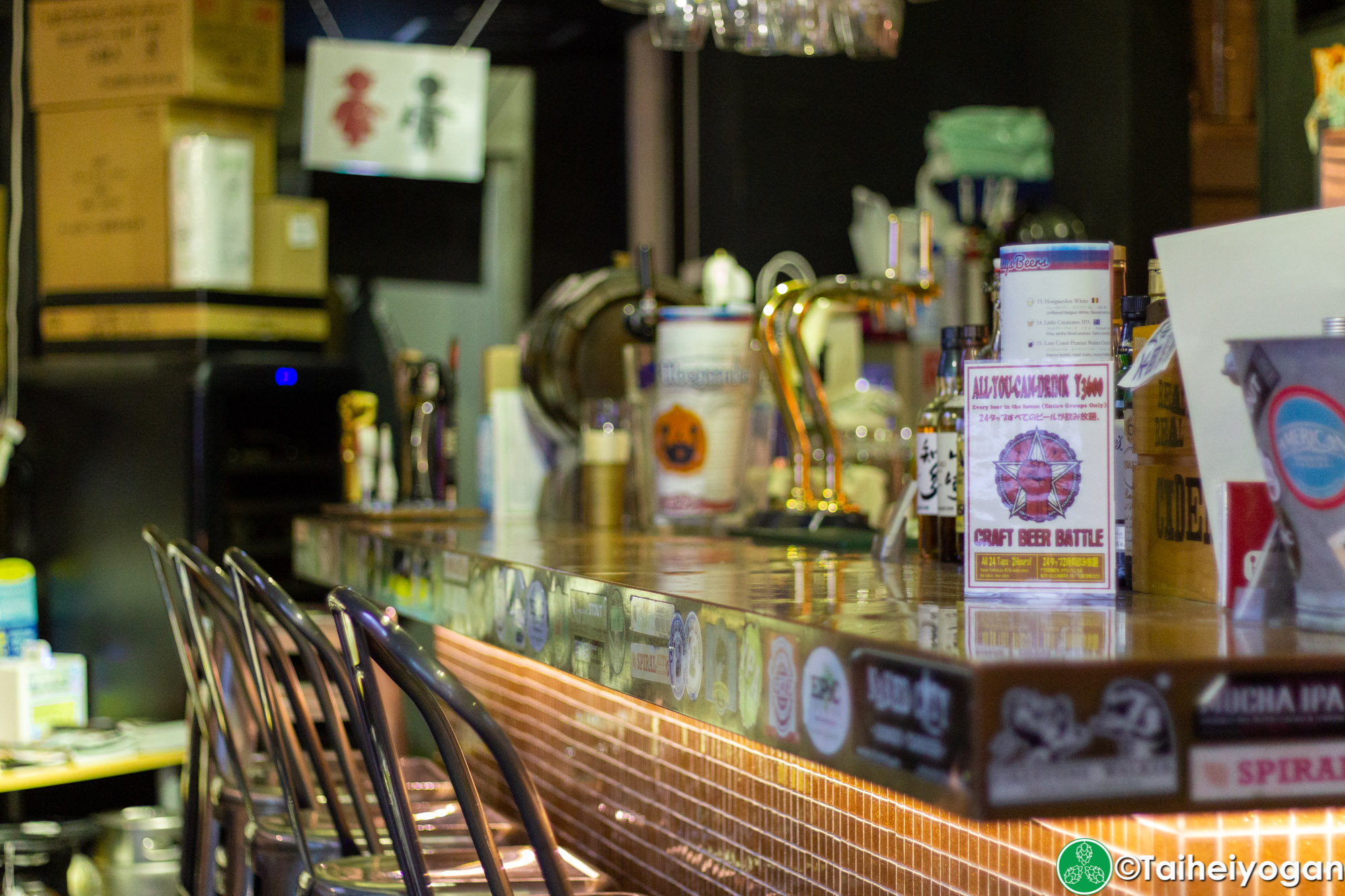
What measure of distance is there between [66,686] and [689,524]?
2001mm

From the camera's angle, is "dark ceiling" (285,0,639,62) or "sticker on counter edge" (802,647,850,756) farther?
"dark ceiling" (285,0,639,62)

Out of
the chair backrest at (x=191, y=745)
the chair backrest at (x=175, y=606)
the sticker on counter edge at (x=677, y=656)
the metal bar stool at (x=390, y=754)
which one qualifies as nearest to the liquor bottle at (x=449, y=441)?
the chair backrest at (x=191, y=745)

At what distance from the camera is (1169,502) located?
1080 millimetres

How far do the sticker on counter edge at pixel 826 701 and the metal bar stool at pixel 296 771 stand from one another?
0.60m

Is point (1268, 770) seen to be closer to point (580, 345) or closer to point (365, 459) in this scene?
point (580, 345)

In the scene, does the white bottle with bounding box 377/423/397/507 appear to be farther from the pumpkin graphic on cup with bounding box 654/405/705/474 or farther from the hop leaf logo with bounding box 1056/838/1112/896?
the hop leaf logo with bounding box 1056/838/1112/896

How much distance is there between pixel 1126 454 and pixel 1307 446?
33 centimetres

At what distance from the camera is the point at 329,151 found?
163 inches

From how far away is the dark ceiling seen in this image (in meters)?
4.82

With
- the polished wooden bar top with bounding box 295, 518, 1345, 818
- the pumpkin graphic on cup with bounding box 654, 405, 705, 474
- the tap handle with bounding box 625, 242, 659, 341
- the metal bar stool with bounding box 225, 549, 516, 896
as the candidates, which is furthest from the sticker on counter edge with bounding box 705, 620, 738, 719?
the tap handle with bounding box 625, 242, 659, 341

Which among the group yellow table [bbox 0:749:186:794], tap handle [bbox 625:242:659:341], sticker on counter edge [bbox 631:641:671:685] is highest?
tap handle [bbox 625:242:659:341]

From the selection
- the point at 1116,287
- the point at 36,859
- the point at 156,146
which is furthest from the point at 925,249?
the point at 36,859

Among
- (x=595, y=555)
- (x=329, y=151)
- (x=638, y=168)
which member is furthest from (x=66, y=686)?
(x=638, y=168)

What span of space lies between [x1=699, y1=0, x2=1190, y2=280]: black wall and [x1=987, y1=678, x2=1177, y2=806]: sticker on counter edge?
12.6ft
